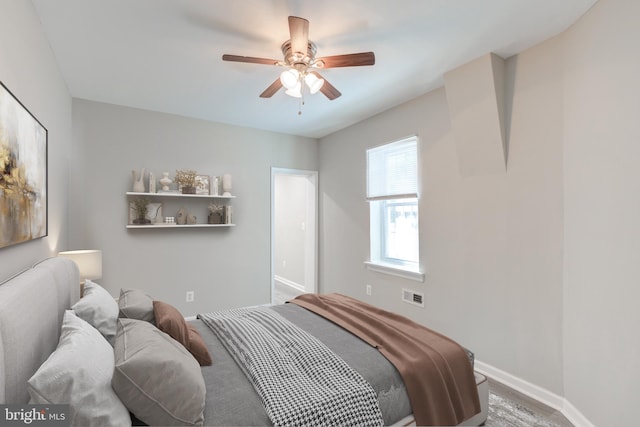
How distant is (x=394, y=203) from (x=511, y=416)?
2.28m

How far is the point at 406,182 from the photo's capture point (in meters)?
3.50

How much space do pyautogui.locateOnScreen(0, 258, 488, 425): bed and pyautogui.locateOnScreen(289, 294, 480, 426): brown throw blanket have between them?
55mm

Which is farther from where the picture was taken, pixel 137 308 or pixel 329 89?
pixel 329 89

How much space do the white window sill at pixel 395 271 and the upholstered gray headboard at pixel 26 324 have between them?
2880 millimetres

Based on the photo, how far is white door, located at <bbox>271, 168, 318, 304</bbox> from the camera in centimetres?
488

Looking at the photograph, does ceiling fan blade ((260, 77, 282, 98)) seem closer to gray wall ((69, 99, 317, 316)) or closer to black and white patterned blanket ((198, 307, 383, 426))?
black and white patterned blanket ((198, 307, 383, 426))

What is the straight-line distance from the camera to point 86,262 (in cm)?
268

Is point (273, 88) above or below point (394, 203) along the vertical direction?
above

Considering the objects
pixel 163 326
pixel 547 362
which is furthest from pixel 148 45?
pixel 547 362

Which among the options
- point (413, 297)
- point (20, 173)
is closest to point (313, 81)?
point (20, 173)

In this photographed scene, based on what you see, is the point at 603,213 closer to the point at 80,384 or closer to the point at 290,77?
the point at 290,77

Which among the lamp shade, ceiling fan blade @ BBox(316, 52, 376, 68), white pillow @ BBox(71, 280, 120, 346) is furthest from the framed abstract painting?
ceiling fan blade @ BBox(316, 52, 376, 68)

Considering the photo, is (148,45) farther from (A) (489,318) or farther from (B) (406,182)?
(A) (489,318)

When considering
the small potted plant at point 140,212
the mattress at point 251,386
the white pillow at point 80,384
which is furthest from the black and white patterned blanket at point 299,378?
the small potted plant at point 140,212
